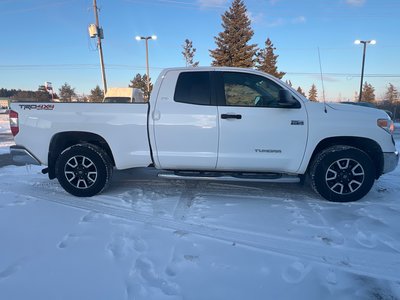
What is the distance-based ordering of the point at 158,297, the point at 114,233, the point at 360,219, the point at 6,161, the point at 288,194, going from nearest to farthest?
the point at 158,297 < the point at 114,233 < the point at 360,219 < the point at 288,194 < the point at 6,161

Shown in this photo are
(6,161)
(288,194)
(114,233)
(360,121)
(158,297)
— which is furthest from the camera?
(6,161)

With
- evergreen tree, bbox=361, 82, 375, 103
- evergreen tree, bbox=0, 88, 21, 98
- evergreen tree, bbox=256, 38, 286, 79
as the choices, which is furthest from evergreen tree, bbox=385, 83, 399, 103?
evergreen tree, bbox=0, 88, 21, 98

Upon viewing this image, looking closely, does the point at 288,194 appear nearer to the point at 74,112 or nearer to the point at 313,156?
the point at 313,156

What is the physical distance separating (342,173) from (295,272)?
2.17 m

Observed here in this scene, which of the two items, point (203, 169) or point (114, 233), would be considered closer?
point (114, 233)

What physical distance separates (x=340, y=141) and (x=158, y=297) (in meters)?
3.45

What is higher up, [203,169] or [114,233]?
[203,169]

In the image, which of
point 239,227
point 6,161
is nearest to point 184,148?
point 239,227

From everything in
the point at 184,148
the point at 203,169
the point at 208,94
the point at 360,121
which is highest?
the point at 208,94

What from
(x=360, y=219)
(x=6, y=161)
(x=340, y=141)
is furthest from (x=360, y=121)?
(x=6, y=161)

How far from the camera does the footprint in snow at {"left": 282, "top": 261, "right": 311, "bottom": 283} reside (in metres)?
2.51

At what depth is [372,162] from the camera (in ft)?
13.9

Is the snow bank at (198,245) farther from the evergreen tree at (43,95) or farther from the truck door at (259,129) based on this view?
the evergreen tree at (43,95)

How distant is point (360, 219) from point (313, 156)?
1.09m
